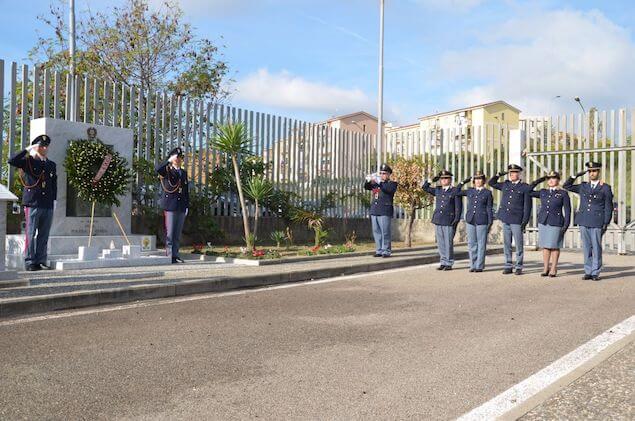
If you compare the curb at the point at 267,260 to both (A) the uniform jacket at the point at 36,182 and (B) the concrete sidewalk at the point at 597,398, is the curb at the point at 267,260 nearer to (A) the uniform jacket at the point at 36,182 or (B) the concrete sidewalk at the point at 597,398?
(A) the uniform jacket at the point at 36,182

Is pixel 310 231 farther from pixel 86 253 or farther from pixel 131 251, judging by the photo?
pixel 86 253

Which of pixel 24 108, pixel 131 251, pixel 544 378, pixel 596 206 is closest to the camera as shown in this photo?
pixel 544 378

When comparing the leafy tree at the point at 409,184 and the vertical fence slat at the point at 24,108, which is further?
the leafy tree at the point at 409,184

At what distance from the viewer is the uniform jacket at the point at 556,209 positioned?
444 inches

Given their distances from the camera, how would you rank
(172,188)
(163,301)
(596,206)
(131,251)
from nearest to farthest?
(163,301) → (596,206) → (131,251) → (172,188)

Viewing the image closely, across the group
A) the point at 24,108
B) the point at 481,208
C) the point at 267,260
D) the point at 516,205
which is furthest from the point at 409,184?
the point at 24,108

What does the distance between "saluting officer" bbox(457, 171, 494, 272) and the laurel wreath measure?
6743 mm

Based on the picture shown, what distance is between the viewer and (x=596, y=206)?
1088cm

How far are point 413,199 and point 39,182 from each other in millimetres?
9957

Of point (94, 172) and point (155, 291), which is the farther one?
point (94, 172)

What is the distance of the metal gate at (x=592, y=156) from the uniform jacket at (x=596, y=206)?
528 cm

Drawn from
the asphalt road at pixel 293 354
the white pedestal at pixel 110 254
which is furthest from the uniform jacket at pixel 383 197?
the white pedestal at pixel 110 254

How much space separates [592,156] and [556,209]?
6.26m

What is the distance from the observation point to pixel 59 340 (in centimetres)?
560
